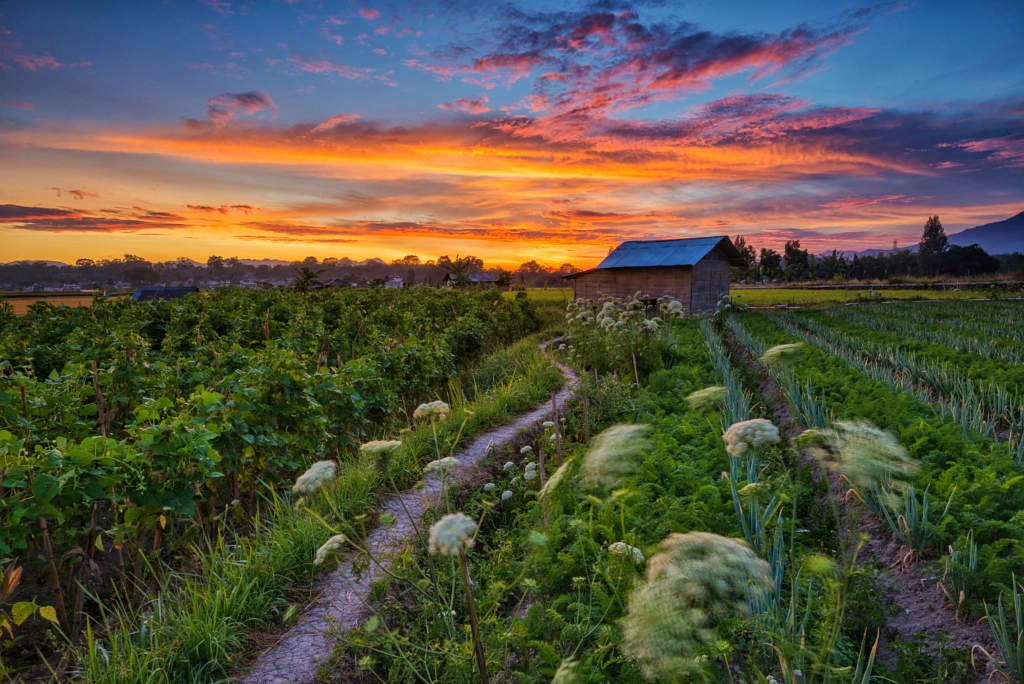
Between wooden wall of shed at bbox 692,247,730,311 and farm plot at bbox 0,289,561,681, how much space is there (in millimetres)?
20733

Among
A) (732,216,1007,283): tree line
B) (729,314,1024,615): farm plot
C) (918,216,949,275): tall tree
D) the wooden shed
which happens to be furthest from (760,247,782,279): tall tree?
(729,314,1024,615): farm plot

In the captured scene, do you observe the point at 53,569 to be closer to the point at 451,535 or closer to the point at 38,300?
the point at 451,535

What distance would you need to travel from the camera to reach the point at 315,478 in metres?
2.26

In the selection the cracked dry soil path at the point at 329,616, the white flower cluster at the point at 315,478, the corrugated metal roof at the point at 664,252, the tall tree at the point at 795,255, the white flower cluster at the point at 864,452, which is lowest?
the cracked dry soil path at the point at 329,616

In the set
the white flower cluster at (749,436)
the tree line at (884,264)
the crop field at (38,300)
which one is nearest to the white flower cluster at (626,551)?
the white flower cluster at (749,436)

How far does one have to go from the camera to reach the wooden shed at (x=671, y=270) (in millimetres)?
26609

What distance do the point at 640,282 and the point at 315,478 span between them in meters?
27.4

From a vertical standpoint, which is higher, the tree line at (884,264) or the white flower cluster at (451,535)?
the tree line at (884,264)

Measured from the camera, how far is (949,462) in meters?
4.44

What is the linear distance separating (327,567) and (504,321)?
15.0 m

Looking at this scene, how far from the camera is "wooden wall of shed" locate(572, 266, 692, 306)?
1051 inches

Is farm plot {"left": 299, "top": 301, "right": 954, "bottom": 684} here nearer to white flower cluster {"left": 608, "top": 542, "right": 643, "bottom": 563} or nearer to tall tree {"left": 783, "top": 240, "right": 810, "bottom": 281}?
white flower cluster {"left": 608, "top": 542, "right": 643, "bottom": 563}

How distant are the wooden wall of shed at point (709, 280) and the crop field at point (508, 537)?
1967cm

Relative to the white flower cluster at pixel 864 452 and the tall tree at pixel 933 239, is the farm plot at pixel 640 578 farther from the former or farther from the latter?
the tall tree at pixel 933 239
